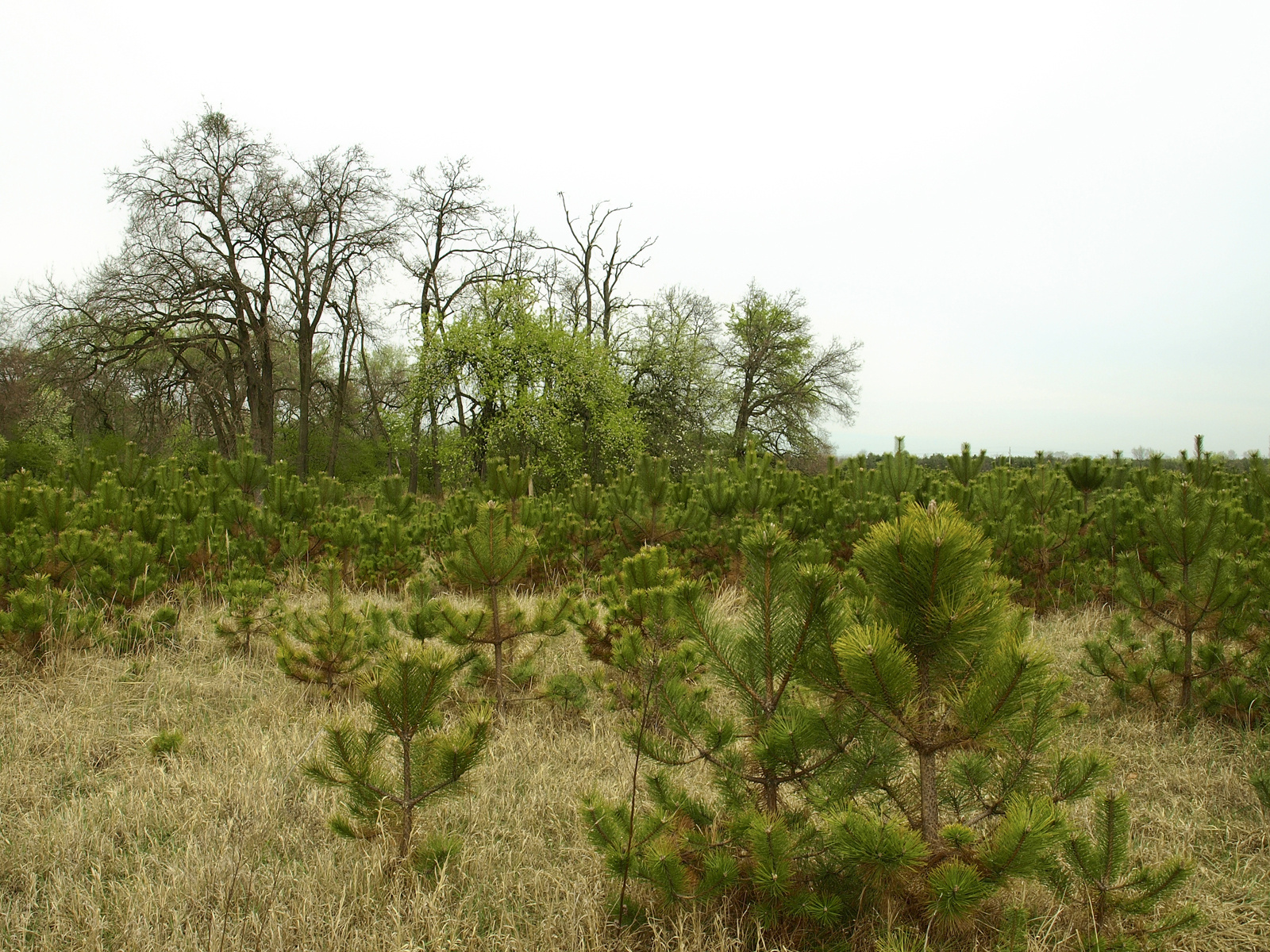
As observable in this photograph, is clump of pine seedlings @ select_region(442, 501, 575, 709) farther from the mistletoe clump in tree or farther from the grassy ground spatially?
the mistletoe clump in tree

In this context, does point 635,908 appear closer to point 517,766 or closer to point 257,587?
point 517,766

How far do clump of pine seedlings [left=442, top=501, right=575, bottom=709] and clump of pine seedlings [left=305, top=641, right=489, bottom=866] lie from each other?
1.27 meters

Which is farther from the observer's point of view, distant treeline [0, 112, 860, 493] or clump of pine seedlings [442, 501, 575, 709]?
distant treeline [0, 112, 860, 493]

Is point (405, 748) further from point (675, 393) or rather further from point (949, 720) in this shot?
point (675, 393)

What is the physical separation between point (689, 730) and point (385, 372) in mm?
39871

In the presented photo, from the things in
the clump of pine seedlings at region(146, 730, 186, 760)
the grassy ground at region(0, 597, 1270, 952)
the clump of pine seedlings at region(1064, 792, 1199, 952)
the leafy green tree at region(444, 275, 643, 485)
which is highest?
the leafy green tree at region(444, 275, 643, 485)

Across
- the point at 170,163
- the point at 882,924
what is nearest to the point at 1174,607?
the point at 882,924

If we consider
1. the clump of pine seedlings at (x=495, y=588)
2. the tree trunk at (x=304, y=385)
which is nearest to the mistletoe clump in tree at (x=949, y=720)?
the clump of pine seedlings at (x=495, y=588)

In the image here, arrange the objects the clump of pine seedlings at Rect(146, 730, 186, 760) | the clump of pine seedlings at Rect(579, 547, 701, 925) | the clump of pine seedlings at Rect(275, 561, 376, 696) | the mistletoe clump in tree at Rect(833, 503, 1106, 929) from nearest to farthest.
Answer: the mistletoe clump in tree at Rect(833, 503, 1106, 929)
the clump of pine seedlings at Rect(579, 547, 701, 925)
the clump of pine seedlings at Rect(146, 730, 186, 760)
the clump of pine seedlings at Rect(275, 561, 376, 696)

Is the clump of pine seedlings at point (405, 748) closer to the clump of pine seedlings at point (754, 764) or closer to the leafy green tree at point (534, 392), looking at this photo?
the clump of pine seedlings at point (754, 764)

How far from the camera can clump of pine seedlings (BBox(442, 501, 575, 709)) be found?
372cm

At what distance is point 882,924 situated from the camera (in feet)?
6.84

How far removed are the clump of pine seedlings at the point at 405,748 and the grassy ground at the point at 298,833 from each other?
16 cm

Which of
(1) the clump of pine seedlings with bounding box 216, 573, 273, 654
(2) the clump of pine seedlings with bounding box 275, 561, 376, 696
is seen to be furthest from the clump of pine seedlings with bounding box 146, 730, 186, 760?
(1) the clump of pine seedlings with bounding box 216, 573, 273, 654
